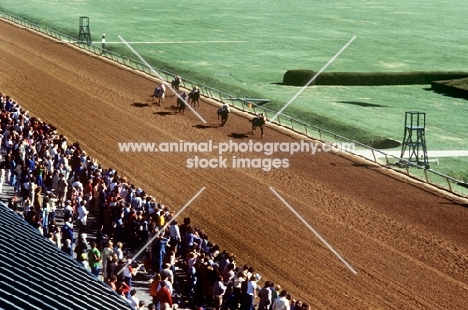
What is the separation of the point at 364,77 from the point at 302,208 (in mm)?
25994

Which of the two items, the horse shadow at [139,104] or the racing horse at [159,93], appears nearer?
the horse shadow at [139,104]

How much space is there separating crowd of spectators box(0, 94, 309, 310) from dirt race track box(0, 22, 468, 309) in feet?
4.97

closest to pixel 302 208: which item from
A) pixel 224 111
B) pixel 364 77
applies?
pixel 224 111

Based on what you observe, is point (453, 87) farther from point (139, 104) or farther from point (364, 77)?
point (139, 104)

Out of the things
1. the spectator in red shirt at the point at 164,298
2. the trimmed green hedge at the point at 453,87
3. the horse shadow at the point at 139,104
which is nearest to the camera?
the spectator in red shirt at the point at 164,298

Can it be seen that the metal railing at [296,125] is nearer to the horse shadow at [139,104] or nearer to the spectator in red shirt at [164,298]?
the horse shadow at [139,104]

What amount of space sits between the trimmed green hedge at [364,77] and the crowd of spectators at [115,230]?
78.2ft

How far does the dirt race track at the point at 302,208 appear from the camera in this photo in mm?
20328

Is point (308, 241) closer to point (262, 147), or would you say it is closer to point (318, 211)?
point (318, 211)

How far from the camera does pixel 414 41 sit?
69750 mm

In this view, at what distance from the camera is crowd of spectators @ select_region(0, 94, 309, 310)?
689 inches

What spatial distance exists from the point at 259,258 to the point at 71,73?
25550 mm

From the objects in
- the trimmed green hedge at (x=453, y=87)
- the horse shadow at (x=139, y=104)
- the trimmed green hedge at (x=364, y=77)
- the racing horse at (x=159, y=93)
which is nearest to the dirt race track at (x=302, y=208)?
the horse shadow at (x=139, y=104)

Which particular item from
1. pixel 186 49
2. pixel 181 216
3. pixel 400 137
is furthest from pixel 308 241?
pixel 186 49
